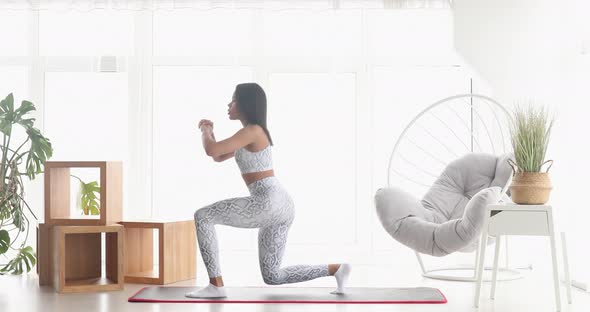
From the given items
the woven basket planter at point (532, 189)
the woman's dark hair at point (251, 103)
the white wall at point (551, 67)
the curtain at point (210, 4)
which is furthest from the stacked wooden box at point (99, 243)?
the white wall at point (551, 67)

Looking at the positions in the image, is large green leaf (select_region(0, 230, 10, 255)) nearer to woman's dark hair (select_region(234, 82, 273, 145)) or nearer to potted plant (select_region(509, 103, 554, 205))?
woman's dark hair (select_region(234, 82, 273, 145))

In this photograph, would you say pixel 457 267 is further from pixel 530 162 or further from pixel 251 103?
pixel 251 103

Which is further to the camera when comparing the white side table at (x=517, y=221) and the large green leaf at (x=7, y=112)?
the large green leaf at (x=7, y=112)

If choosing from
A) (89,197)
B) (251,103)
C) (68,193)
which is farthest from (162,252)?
(251,103)

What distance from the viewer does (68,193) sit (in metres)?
4.67

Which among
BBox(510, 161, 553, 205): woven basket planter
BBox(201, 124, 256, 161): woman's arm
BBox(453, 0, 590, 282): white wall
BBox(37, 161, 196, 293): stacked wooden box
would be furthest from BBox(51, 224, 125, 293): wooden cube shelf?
BBox(453, 0, 590, 282): white wall

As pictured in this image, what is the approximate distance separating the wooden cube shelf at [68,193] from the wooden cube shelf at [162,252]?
225 mm

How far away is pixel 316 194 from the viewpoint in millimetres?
6012

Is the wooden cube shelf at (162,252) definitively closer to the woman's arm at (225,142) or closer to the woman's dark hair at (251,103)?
the woman's arm at (225,142)

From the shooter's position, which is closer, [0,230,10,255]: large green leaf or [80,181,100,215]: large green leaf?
[0,230,10,255]: large green leaf

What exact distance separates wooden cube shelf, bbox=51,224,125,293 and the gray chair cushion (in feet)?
4.92

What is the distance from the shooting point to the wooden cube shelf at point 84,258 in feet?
14.0

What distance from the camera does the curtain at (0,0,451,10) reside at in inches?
229

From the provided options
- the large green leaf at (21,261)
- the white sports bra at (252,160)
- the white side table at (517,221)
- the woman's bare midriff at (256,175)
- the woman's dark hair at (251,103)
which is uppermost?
the woman's dark hair at (251,103)
